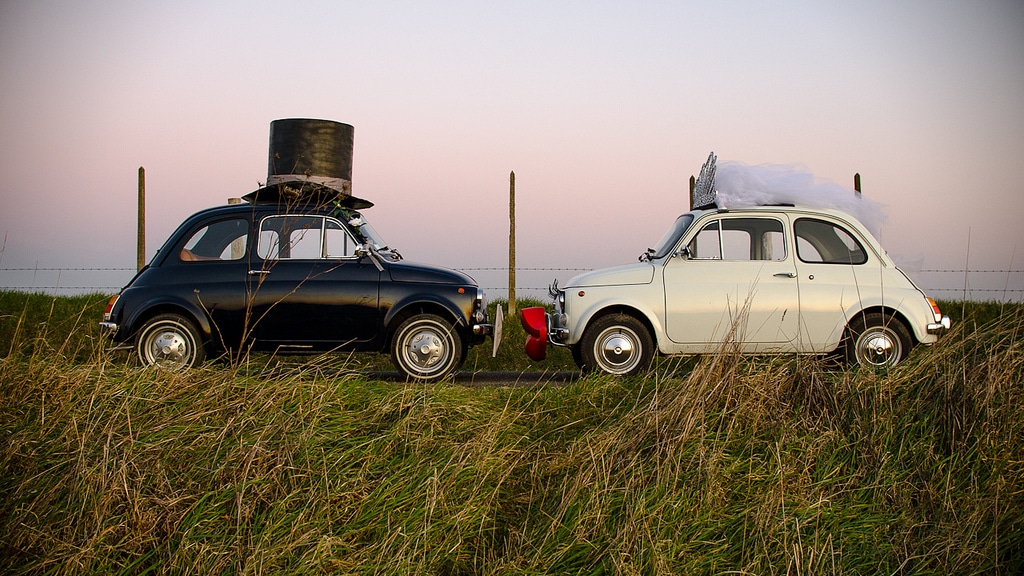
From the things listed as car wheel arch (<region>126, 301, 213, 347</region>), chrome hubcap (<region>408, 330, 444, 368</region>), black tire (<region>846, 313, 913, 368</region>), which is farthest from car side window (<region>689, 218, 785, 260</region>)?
car wheel arch (<region>126, 301, 213, 347</region>)

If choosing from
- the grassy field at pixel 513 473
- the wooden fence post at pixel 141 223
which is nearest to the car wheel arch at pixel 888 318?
the grassy field at pixel 513 473

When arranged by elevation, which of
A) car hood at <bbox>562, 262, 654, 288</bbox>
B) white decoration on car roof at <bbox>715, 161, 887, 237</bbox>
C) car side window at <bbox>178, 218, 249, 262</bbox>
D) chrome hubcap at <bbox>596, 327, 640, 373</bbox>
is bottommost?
chrome hubcap at <bbox>596, 327, 640, 373</bbox>

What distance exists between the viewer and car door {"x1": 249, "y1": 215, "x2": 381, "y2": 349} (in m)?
8.56

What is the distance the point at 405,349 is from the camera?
338 inches

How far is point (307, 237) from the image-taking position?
8898mm

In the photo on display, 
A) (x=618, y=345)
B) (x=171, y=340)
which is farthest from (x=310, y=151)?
(x=618, y=345)

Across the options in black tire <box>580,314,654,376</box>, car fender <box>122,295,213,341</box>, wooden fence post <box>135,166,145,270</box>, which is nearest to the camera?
car fender <box>122,295,213,341</box>

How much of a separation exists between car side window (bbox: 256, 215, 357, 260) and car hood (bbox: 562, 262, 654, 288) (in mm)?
2620

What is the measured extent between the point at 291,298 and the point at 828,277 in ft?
19.4

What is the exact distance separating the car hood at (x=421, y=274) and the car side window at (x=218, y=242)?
67.1 inches

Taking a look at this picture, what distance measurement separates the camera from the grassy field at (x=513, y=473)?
15.3 feet

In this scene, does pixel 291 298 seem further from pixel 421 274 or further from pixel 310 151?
pixel 310 151

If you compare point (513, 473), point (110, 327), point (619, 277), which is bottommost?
point (513, 473)

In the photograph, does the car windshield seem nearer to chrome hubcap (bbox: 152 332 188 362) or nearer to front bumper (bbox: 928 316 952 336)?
front bumper (bbox: 928 316 952 336)
